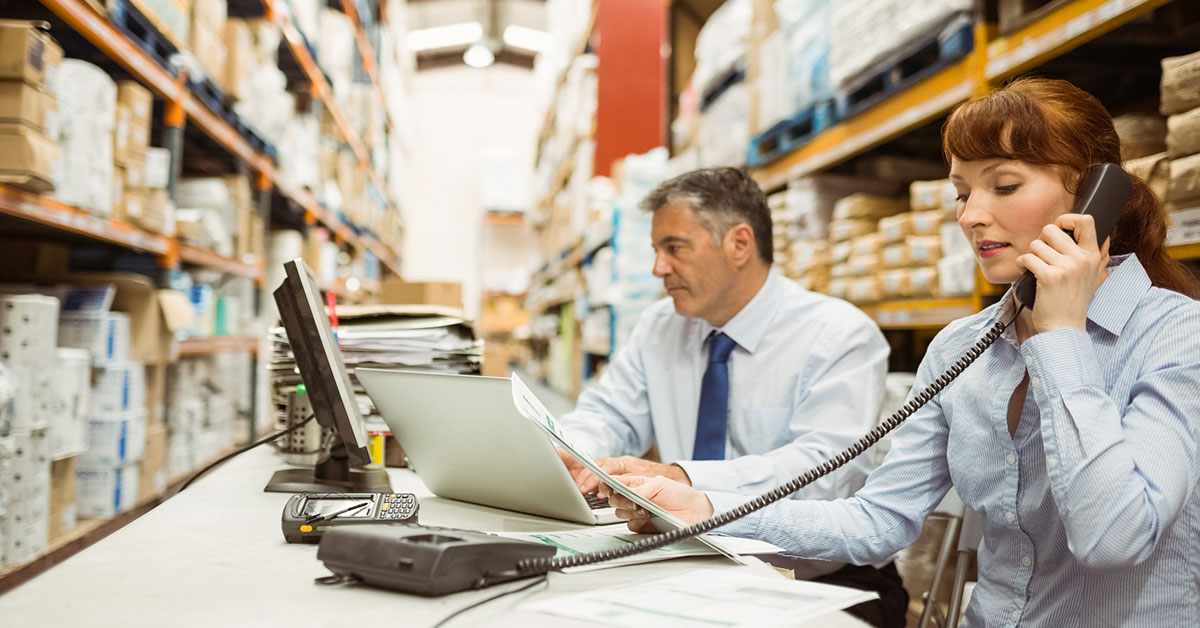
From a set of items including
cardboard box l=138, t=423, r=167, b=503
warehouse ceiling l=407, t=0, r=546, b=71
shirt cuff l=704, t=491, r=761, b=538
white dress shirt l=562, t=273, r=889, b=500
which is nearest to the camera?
shirt cuff l=704, t=491, r=761, b=538

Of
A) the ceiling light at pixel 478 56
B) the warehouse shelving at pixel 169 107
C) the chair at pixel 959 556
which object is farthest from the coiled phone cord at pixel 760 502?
the ceiling light at pixel 478 56

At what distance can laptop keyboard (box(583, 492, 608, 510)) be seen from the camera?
55.1 inches

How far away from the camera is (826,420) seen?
193cm

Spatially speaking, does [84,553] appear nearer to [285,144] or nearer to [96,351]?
[96,351]

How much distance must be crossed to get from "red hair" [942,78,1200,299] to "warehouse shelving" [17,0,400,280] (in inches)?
87.1

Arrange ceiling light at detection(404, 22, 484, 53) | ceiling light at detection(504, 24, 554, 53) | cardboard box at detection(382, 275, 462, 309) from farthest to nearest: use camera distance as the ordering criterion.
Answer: ceiling light at detection(404, 22, 484, 53)
ceiling light at detection(504, 24, 554, 53)
cardboard box at detection(382, 275, 462, 309)

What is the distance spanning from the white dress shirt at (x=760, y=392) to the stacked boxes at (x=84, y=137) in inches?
64.4

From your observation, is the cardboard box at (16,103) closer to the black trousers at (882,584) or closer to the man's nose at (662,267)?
the man's nose at (662,267)

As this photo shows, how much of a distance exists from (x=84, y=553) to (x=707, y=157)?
11.1ft

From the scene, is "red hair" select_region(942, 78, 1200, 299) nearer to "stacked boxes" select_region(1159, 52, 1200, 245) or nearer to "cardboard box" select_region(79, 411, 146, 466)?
"stacked boxes" select_region(1159, 52, 1200, 245)

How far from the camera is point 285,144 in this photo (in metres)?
5.22

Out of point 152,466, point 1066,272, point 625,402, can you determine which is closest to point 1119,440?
point 1066,272

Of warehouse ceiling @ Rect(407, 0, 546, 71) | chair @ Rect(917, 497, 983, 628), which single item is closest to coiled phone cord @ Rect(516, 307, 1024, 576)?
A: chair @ Rect(917, 497, 983, 628)

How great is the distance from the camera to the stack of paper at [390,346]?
1.90 meters
